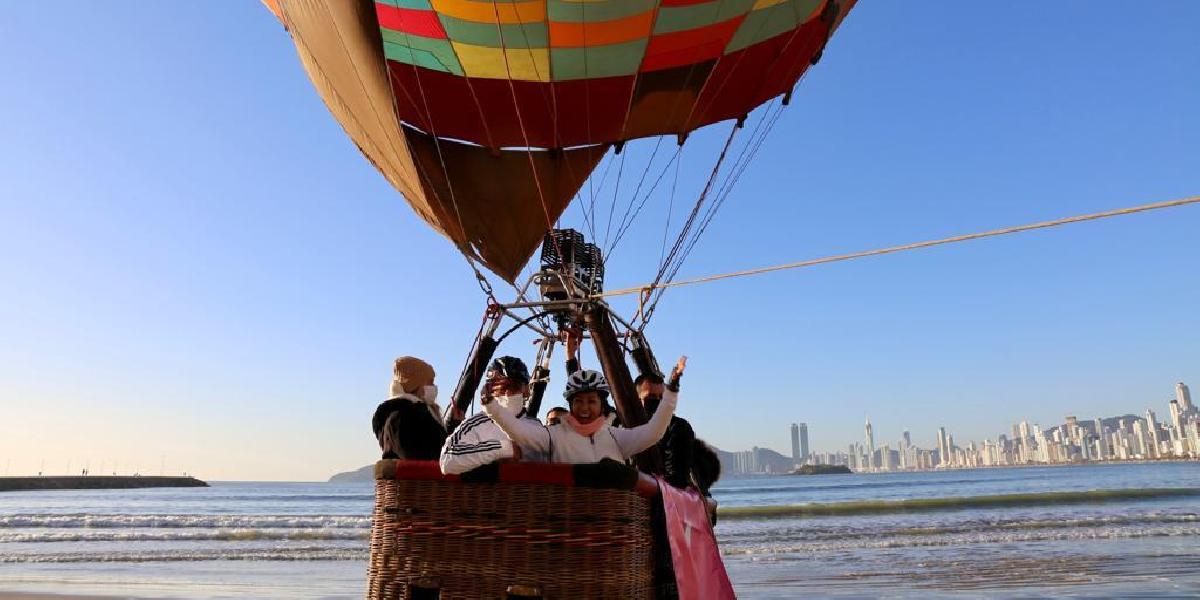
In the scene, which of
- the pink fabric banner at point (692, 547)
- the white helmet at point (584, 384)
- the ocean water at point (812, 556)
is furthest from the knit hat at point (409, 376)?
the ocean water at point (812, 556)

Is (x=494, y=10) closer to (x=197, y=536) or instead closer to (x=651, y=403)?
(x=651, y=403)

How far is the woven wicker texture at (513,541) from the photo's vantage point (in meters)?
2.35

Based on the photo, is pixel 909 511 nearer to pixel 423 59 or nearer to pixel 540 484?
pixel 423 59

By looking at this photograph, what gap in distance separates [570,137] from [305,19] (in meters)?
3.03

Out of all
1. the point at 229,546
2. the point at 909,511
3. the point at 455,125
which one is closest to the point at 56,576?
the point at 229,546

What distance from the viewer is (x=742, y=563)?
8.21m

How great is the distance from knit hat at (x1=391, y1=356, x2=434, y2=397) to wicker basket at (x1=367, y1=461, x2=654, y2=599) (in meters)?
0.69

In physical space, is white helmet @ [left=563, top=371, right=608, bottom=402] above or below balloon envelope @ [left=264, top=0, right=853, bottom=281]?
below

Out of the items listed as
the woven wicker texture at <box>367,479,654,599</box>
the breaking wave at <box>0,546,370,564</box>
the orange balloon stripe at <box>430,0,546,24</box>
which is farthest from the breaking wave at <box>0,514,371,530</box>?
the woven wicker texture at <box>367,479,654,599</box>

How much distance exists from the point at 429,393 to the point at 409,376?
0.35 feet

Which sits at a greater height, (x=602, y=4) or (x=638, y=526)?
(x=602, y=4)

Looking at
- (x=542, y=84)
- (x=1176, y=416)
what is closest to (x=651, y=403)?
(x=542, y=84)

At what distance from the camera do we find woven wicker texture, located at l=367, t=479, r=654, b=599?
7.70 feet

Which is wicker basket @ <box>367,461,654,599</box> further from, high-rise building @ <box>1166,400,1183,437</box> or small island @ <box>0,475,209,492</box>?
high-rise building @ <box>1166,400,1183,437</box>
